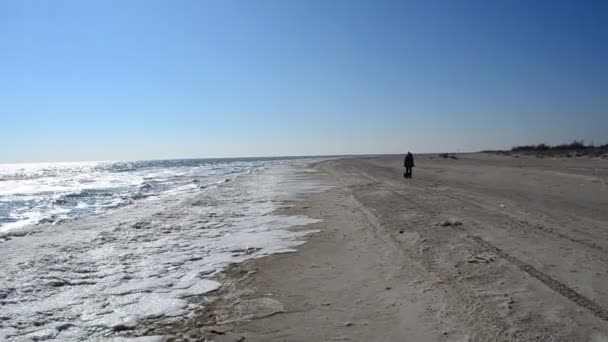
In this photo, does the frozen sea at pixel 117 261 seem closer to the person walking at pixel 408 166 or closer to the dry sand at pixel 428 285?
the dry sand at pixel 428 285

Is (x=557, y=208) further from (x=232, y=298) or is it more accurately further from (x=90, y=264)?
(x=90, y=264)

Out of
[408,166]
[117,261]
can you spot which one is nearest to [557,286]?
[117,261]

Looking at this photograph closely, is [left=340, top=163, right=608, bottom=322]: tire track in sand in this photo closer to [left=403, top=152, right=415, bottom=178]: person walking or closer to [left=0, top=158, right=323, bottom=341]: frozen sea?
[left=0, top=158, right=323, bottom=341]: frozen sea

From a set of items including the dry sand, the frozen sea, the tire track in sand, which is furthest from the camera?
the frozen sea

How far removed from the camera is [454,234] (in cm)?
870

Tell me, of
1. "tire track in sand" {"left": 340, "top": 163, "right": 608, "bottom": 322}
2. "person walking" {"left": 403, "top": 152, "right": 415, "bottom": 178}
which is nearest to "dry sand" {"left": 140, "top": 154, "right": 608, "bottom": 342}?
"tire track in sand" {"left": 340, "top": 163, "right": 608, "bottom": 322}

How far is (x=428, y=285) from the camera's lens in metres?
5.52

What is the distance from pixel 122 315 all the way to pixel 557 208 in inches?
453

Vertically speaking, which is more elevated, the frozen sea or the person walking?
the person walking

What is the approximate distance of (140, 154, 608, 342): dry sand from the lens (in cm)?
426

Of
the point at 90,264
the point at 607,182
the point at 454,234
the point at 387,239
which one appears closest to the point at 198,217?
the point at 90,264

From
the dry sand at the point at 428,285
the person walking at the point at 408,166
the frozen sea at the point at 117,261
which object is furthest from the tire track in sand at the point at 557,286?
the person walking at the point at 408,166

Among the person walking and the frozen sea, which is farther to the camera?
the person walking

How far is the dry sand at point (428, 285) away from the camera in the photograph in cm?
426
